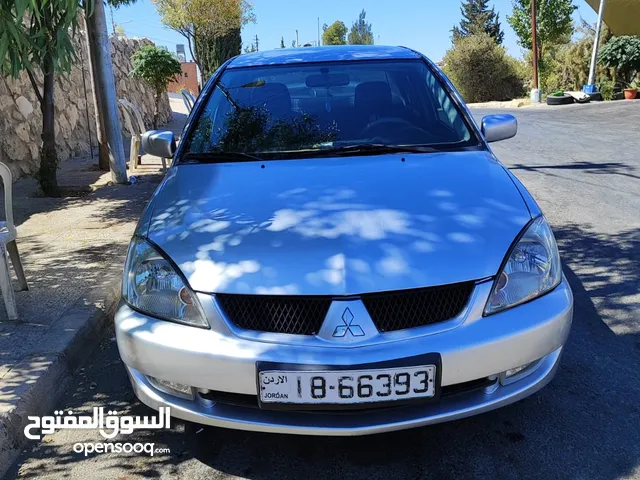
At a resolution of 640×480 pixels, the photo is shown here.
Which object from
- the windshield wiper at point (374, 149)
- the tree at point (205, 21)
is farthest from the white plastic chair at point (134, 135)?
the tree at point (205, 21)

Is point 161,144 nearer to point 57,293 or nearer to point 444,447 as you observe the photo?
point 57,293

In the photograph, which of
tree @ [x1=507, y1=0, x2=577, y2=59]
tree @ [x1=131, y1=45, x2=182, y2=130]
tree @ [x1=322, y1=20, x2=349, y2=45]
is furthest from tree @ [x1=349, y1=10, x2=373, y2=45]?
tree @ [x1=131, y1=45, x2=182, y2=130]

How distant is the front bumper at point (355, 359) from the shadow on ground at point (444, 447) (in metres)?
0.32

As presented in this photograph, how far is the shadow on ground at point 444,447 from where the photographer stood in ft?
7.33

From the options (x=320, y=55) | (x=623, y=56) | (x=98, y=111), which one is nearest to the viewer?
(x=320, y=55)

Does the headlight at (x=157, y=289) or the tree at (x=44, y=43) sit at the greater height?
the tree at (x=44, y=43)

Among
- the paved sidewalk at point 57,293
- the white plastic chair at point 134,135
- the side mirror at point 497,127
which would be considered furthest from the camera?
the white plastic chair at point 134,135

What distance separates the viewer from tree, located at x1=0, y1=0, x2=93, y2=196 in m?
3.50

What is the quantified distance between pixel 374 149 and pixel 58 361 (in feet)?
6.29

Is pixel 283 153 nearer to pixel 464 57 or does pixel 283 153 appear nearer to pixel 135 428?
pixel 135 428

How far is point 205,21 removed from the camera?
27891mm

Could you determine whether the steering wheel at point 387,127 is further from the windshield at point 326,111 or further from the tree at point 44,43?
the tree at point 44,43

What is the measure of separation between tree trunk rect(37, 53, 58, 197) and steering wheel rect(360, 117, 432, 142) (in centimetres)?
472

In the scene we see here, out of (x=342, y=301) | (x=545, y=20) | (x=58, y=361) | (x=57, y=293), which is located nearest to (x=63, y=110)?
(x=57, y=293)
